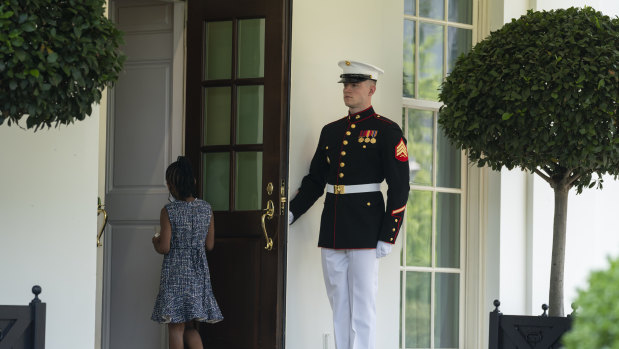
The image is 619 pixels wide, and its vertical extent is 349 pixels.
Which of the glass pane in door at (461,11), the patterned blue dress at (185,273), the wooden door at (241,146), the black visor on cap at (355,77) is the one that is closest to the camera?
the patterned blue dress at (185,273)

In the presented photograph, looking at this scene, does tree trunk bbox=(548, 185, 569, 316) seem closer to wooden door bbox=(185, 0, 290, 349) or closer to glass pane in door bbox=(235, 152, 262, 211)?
wooden door bbox=(185, 0, 290, 349)

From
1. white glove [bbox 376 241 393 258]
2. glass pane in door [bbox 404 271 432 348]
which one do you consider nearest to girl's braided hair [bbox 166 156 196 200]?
white glove [bbox 376 241 393 258]

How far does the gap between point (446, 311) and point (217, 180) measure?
6.13ft

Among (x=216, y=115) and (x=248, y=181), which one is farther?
(x=216, y=115)

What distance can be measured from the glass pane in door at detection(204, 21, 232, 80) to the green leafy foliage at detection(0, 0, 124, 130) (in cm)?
190

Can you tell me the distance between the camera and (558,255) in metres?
5.54

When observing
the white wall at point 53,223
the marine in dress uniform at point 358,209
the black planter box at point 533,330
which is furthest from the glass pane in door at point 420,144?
the white wall at point 53,223

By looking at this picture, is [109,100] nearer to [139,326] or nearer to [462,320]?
[139,326]

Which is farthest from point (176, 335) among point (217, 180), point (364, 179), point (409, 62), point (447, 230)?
point (409, 62)

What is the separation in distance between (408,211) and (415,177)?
228mm

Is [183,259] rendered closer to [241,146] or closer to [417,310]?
[241,146]

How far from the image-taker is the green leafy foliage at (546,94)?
492 cm

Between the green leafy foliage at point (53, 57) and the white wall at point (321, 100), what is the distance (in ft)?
7.09

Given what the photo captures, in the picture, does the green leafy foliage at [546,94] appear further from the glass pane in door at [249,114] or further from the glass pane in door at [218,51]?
the glass pane in door at [218,51]
